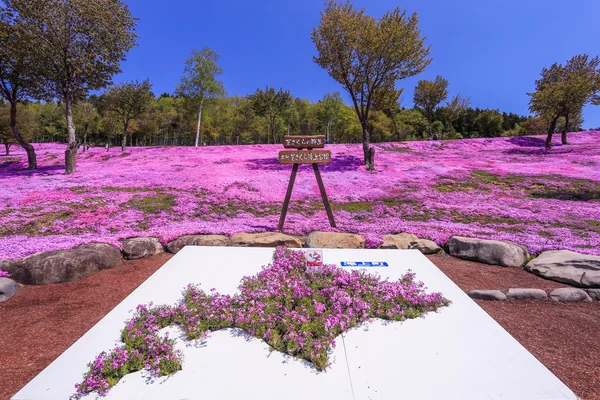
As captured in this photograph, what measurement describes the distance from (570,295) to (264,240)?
28.1 feet

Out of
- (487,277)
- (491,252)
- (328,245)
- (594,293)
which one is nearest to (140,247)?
(328,245)

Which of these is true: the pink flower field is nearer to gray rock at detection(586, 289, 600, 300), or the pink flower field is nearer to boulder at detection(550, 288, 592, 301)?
gray rock at detection(586, 289, 600, 300)

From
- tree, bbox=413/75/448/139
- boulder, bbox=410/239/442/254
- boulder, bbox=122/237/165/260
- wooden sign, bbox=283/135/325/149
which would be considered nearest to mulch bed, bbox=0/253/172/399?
boulder, bbox=122/237/165/260

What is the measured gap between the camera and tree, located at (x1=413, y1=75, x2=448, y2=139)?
55438 millimetres

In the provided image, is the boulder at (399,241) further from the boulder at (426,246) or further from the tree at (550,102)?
the tree at (550,102)

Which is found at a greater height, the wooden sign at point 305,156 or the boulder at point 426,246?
the wooden sign at point 305,156

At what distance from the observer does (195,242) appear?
32.4ft

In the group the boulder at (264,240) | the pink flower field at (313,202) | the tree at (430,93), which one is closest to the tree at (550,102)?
the pink flower field at (313,202)

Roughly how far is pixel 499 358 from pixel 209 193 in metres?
16.3

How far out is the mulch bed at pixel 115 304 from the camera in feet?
15.2

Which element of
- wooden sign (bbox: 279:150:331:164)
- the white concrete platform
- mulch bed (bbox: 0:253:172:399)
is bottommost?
mulch bed (bbox: 0:253:172:399)

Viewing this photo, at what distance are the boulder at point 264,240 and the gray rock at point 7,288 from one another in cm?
566

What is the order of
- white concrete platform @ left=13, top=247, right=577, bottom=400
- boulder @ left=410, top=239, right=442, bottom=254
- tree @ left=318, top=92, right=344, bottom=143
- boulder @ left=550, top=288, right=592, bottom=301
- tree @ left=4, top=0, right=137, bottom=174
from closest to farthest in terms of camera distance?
white concrete platform @ left=13, top=247, right=577, bottom=400 → boulder @ left=550, top=288, right=592, bottom=301 → boulder @ left=410, top=239, right=442, bottom=254 → tree @ left=4, top=0, right=137, bottom=174 → tree @ left=318, top=92, right=344, bottom=143

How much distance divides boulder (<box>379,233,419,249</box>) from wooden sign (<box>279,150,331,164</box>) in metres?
3.90
